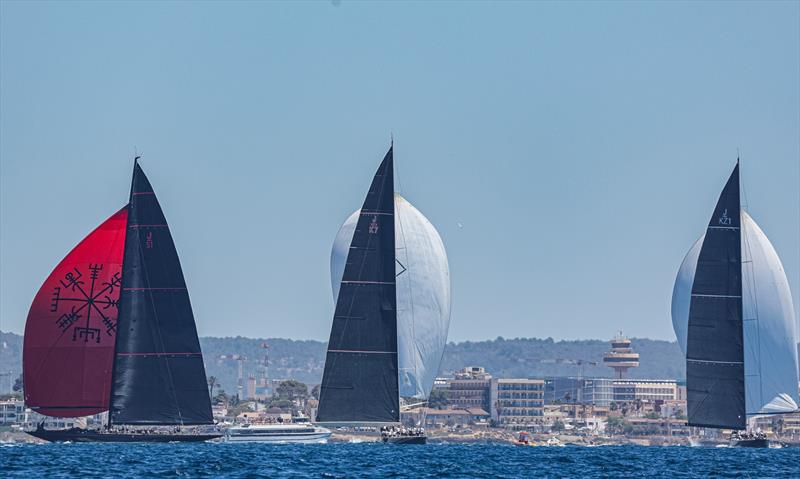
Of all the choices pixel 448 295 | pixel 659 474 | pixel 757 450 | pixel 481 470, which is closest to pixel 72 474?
pixel 481 470

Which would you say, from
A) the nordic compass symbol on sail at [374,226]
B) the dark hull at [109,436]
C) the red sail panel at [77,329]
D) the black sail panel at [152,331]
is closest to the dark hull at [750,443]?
the nordic compass symbol on sail at [374,226]

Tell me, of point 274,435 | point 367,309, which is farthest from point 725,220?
point 274,435

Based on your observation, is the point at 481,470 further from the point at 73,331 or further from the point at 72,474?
the point at 73,331

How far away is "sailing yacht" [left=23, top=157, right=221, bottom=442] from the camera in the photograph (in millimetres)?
88938

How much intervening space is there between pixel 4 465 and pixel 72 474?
313 inches

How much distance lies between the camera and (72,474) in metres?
64.4

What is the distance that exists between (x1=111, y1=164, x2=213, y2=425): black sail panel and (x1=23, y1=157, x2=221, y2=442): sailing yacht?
53 millimetres

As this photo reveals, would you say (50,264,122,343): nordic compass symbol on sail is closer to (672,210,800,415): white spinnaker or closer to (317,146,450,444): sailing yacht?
(317,146,450,444): sailing yacht

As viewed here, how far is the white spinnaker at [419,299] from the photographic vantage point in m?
97.8

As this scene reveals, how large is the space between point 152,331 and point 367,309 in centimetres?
1139

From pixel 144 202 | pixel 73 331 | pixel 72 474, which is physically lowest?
pixel 72 474

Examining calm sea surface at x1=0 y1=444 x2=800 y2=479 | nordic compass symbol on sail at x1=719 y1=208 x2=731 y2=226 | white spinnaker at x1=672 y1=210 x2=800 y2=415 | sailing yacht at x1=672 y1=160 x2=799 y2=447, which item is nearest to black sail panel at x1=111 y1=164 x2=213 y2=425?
calm sea surface at x1=0 y1=444 x2=800 y2=479

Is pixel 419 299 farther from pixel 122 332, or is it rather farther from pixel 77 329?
pixel 77 329

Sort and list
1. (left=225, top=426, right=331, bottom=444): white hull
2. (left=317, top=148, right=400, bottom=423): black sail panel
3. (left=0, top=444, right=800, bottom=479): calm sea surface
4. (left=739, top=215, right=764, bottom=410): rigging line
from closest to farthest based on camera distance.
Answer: (left=0, top=444, right=800, bottom=479): calm sea surface
(left=317, top=148, right=400, bottom=423): black sail panel
(left=739, top=215, right=764, bottom=410): rigging line
(left=225, top=426, right=331, bottom=444): white hull
